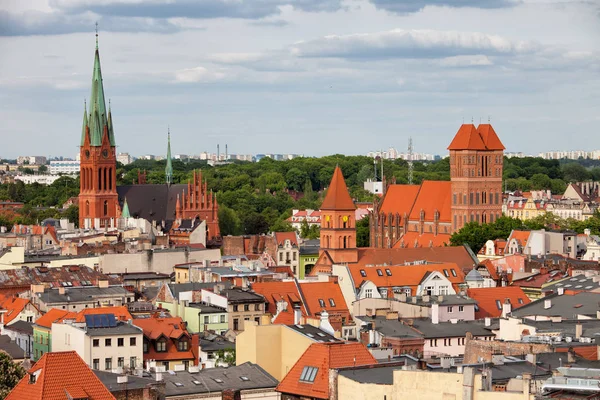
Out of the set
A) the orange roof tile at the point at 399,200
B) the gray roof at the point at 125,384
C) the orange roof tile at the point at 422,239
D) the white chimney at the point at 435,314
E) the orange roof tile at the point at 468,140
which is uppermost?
the orange roof tile at the point at 468,140

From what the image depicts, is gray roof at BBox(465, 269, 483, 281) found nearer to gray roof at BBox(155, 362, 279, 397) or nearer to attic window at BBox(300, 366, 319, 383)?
gray roof at BBox(155, 362, 279, 397)

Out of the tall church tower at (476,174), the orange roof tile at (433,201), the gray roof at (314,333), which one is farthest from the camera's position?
the orange roof tile at (433,201)

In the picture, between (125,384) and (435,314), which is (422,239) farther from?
(125,384)

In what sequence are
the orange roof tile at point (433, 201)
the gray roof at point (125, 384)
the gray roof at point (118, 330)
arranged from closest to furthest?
the gray roof at point (125, 384)
the gray roof at point (118, 330)
the orange roof tile at point (433, 201)

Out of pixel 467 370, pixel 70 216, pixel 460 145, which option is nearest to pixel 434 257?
pixel 460 145

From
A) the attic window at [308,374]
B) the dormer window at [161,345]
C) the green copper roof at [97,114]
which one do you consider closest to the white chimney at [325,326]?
the dormer window at [161,345]

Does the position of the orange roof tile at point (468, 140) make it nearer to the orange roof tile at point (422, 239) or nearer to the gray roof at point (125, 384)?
the orange roof tile at point (422, 239)

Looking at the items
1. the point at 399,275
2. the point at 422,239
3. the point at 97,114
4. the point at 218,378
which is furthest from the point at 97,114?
the point at 218,378
